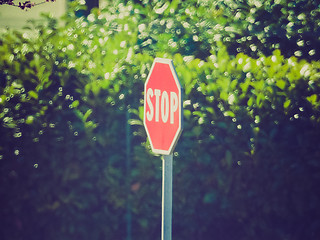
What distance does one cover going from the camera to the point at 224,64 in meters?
4.91

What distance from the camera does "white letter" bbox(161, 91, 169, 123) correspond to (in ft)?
8.96

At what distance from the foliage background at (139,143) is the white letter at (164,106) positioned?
75.4 inches

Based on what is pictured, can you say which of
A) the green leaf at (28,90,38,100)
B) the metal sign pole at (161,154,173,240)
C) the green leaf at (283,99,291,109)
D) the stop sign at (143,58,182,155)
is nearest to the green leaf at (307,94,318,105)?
the green leaf at (283,99,291,109)

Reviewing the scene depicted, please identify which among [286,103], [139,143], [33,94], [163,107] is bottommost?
[139,143]

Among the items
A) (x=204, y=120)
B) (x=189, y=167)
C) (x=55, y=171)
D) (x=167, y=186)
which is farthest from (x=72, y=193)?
(x=167, y=186)

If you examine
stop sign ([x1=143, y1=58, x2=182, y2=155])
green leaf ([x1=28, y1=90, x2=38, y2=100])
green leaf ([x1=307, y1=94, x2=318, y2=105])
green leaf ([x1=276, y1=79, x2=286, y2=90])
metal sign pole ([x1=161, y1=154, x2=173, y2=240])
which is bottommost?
metal sign pole ([x1=161, y1=154, x2=173, y2=240])

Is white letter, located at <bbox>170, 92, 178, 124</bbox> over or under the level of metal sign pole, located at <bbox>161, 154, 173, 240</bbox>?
over

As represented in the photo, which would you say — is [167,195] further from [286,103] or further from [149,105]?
[286,103]

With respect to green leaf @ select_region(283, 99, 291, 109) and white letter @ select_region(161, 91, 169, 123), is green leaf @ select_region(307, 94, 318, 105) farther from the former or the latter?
white letter @ select_region(161, 91, 169, 123)

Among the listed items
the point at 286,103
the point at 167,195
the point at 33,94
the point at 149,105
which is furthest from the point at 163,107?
the point at 33,94

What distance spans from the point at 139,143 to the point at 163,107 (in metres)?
2.27

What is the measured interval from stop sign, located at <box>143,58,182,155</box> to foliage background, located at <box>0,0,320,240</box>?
1.84m

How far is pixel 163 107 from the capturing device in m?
2.76

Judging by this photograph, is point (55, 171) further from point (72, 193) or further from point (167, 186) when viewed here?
point (167, 186)
